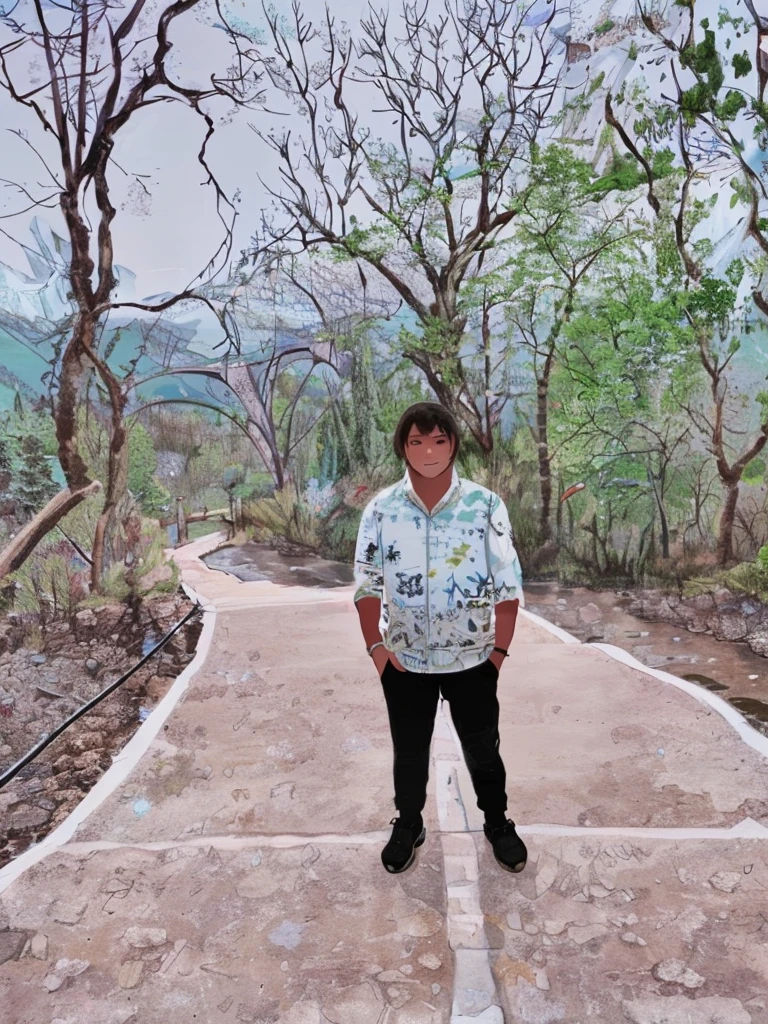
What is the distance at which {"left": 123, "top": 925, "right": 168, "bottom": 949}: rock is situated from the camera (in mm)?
1633

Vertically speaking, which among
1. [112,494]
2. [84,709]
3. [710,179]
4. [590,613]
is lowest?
[84,709]

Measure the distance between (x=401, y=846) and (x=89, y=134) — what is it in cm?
270

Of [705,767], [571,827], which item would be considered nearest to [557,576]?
[705,767]

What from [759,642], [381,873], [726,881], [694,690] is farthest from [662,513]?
[381,873]

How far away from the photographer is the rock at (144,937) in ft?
5.36

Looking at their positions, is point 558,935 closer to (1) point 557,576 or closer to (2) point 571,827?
(2) point 571,827

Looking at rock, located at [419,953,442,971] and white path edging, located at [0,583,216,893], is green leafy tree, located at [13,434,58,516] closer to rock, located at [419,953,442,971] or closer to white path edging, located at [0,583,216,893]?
white path edging, located at [0,583,216,893]

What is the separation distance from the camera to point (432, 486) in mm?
1660

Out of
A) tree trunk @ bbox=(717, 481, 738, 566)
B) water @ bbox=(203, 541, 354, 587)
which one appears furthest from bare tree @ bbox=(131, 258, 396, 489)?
tree trunk @ bbox=(717, 481, 738, 566)

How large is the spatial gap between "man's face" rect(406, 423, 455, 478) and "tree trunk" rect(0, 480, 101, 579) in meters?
1.74

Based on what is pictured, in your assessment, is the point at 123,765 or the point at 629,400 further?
the point at 629,400

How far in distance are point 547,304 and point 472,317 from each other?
1.07 feet

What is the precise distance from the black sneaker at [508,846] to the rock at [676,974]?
37 cm

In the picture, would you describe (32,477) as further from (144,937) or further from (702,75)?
(702,75)
